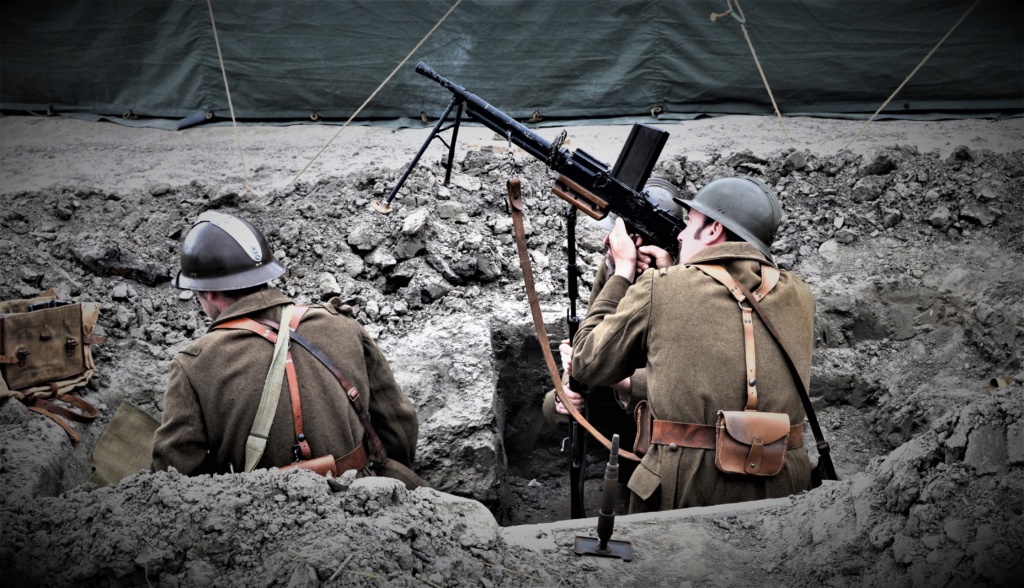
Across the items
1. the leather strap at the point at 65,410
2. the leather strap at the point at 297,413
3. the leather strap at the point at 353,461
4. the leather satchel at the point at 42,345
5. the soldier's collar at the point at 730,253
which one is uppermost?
the soldier's collar at the point at 730,253

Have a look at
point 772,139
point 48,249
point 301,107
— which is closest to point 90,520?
point 48,249

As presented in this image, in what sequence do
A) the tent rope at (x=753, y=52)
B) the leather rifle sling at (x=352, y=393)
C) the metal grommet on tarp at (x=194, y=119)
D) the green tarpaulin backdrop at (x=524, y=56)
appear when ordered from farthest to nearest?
the metal grommet on tarp at (x=194, y=119), the green tarpaulin backdrop at (x=524, y=56), the tent rope at (x=753, y=52), the leather rifle sling at (x=352, y=393)

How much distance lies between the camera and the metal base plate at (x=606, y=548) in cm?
259

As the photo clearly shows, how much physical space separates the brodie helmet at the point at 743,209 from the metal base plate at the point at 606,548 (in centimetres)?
162

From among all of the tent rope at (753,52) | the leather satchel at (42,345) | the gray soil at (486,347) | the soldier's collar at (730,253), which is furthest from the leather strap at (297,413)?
the tent rope at (753,52)

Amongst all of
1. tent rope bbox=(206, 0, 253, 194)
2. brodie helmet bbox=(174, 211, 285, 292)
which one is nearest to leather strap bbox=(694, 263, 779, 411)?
brodie helmet bbox=(174, 211, 285, 292)

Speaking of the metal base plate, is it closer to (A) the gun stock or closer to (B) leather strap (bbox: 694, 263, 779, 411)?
(B) leather strap (bbox: 694, 263, 779, 411)

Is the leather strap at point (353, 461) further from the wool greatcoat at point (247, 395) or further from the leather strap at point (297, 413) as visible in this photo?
the leather strap at point (297, 413)

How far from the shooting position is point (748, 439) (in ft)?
10.3

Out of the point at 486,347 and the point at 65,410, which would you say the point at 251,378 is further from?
the point at 486,347

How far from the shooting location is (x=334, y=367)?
3.34 metres

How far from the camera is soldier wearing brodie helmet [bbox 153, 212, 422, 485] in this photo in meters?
3.13

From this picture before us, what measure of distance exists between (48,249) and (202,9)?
328cm

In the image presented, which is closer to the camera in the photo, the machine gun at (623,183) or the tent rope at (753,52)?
the machine gun at (623,183)
